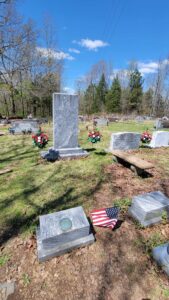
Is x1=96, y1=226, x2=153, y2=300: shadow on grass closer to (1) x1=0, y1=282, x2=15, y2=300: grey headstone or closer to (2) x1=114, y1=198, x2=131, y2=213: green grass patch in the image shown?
(2) x1=114, y1=198, x2=131, y2=213: green grass patch

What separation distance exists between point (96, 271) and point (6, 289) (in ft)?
3.56

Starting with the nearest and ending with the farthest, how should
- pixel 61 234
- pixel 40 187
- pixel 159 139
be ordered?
pixel 61 234 < pixel 40 187 < pixel 159 139

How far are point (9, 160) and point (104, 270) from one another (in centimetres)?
538

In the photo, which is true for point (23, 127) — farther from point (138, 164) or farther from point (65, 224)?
point (65, 224)

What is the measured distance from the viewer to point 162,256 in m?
2.21

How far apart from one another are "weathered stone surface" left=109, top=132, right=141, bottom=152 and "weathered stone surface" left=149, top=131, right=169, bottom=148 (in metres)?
1.17

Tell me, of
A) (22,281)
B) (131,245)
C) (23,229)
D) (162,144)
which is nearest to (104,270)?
(131,245)

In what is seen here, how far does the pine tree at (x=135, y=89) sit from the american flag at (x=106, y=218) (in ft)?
137

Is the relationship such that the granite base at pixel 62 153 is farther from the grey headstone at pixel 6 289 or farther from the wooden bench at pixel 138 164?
the grey headstone at pixel 6 289

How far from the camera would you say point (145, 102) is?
4075 centimetres

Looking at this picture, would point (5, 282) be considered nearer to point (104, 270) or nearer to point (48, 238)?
point (48, 238)

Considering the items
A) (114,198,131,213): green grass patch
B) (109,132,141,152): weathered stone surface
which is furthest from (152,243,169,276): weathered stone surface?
(109,132,141,152): weathered stone surface

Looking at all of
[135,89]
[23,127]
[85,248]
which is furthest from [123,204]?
[135,89]

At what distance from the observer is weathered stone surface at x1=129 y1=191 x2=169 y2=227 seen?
284 cm
